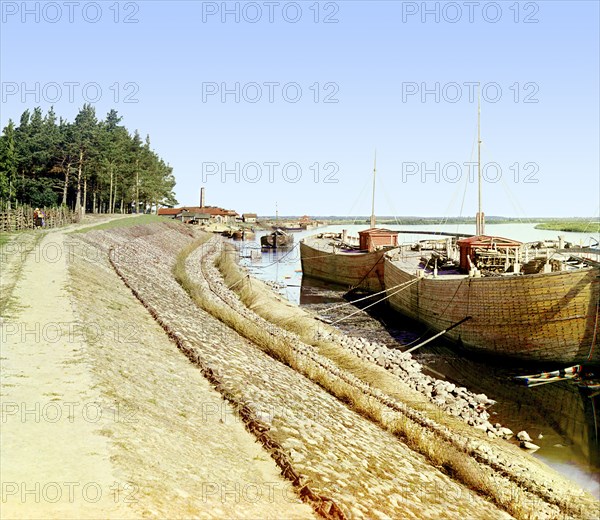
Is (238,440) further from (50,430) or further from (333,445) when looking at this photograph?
(50,430)

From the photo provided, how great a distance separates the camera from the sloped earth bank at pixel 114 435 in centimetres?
605

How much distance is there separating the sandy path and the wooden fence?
30.0 metres

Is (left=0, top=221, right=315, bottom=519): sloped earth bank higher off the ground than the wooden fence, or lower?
lower

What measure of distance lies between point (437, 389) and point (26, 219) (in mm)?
39576

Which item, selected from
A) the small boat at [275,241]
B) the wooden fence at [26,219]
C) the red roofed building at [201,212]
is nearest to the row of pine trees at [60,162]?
the wooden fence at [26,219]

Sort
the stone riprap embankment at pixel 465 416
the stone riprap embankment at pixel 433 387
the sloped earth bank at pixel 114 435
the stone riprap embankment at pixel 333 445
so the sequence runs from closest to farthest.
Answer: the sloped earth bank at pixel 114 435
the stone riprap embankment at pixel 333 445
the stone riprap embankment at pixel 465 416
the stone riprap embankment at pixel 433 387

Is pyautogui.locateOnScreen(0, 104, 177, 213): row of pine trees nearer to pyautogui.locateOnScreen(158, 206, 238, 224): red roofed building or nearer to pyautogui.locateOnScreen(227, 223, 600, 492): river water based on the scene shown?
pyautogui.locateOnScreen(158, 206, 238, 224): red roofed building

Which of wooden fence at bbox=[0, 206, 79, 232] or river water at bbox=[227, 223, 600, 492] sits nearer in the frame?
river water at bbox=[227, 223, 600, 492]

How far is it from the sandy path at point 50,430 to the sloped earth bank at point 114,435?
16 mm

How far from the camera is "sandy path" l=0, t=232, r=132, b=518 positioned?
5809mm

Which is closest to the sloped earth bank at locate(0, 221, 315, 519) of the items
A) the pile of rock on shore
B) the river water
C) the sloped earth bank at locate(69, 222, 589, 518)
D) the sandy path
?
the sandy path

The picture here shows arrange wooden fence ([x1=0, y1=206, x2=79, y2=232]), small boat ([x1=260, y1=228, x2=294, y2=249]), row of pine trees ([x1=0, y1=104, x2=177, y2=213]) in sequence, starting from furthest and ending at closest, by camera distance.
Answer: small boat ([x1=260, y1=228, x2=294, y2=249]), row of pine trees ([x1=0, y1=104, x2=177, y2=213]), wooden fence ([x1=0, y1=206, x2=79, y2=232])

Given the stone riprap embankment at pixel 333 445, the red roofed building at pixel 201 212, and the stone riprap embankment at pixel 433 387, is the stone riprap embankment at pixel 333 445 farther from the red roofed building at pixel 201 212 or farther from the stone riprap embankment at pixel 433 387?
the red roofed building at pixel 201 212

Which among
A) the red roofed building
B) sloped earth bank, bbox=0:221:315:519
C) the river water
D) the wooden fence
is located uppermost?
the red roofed building
